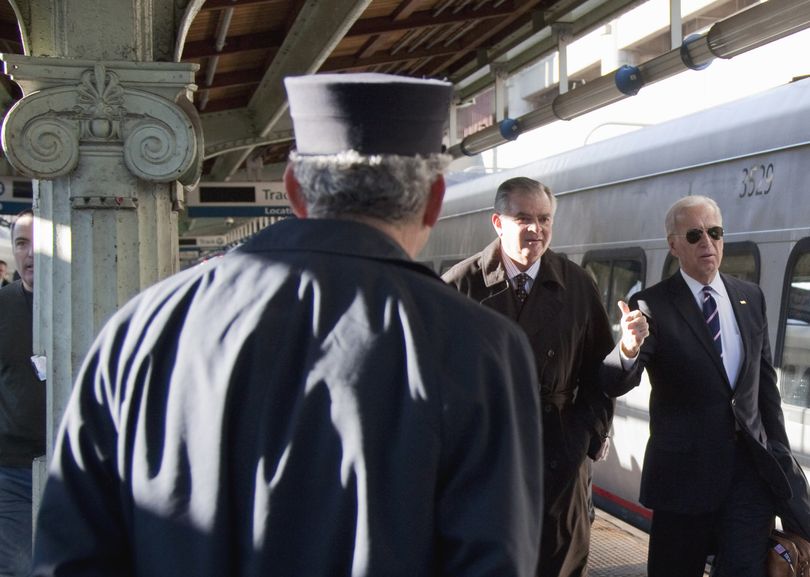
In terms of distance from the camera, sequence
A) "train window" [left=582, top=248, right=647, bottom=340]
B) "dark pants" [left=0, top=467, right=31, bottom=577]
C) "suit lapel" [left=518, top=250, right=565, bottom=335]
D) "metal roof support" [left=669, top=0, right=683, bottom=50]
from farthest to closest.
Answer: "train window" [left=582, top=248, right=647, bottom=340]
"metal roof support" [left=669, top=0, right=683, bottom=50]
"dark pants" [left=0, top=467, right=31, bottom=577]
"suit lapel" [left=518, top=250, right=565, bottom=335]

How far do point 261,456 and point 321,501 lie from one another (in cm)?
11

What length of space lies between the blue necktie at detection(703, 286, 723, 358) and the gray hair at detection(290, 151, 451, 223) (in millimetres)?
2596

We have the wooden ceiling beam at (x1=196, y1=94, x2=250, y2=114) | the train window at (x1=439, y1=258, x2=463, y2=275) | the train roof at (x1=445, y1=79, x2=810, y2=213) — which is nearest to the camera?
the train roof at (x1=445, y1=79, x2=810, y2=213)

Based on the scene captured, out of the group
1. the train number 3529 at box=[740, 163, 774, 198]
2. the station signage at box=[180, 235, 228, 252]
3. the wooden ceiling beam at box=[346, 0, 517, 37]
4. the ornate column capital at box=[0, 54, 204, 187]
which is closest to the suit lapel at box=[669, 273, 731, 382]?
the ornate column capital at box=[0, 54, 204, 187]

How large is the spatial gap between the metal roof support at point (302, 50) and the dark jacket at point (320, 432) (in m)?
4.78

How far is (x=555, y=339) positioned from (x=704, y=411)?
0.60 meters

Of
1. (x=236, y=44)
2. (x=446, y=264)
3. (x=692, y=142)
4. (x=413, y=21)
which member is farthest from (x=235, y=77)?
(x=692, y=142)

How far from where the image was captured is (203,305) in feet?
5.74

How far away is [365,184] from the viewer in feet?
5.85

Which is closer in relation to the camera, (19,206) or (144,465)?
(144,465)

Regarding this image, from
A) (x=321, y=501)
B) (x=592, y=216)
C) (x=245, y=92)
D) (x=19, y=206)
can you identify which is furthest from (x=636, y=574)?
(x=19, y=206)

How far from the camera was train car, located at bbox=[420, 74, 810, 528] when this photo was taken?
6.19 metres

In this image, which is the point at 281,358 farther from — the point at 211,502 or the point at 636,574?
the point at 636,574

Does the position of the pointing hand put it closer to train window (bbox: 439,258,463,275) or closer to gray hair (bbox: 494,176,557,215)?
gray hair (bbox: 494,176,557,215)
